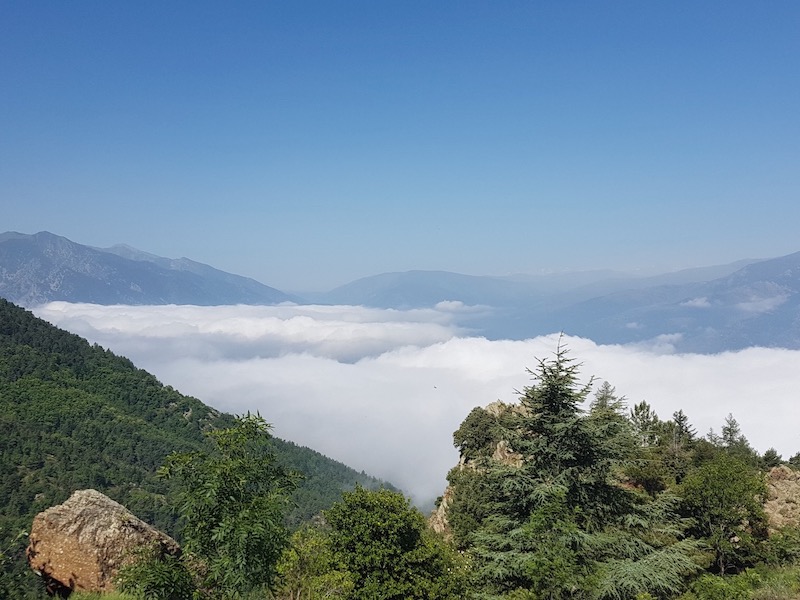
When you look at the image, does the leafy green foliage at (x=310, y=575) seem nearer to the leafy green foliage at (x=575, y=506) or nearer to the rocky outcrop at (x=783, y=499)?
the leafy green foliage at (x=575, y=506)

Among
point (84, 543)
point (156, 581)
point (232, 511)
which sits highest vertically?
point (232, 511)

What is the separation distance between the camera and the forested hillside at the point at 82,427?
88688mm

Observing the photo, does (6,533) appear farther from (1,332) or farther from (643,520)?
(1,332)

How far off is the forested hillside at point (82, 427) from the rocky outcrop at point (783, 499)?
79702mm

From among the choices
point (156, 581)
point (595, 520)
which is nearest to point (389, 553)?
point (595, 520)

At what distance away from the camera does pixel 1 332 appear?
13950 centimetres

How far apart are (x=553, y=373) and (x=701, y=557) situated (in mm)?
12389

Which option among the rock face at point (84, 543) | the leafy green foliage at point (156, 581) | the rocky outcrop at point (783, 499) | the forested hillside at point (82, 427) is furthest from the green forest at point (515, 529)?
the forested hillside at point (82, 427)

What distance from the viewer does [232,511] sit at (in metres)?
11.7

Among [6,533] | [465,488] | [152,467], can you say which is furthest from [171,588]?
[152,467]

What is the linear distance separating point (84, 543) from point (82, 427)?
125299 mm

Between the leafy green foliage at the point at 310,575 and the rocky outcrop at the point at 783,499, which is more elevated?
the leafy green foliage at the point at 310,575

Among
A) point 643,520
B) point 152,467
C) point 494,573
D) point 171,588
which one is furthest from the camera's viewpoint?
point 152,467

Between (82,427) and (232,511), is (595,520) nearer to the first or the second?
(232,511)
